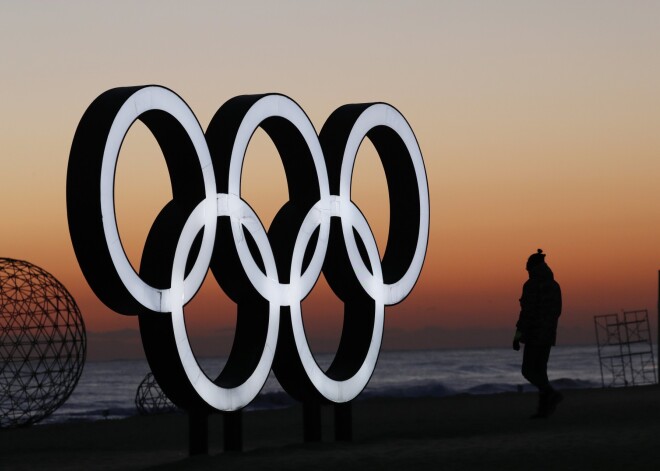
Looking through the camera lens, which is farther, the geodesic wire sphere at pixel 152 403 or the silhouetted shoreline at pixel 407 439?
the geodesic wire sphere at pixel 152 403

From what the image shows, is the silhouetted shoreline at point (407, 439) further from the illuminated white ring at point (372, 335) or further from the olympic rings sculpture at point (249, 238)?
the olympic rings sculpture at point (249, 238)

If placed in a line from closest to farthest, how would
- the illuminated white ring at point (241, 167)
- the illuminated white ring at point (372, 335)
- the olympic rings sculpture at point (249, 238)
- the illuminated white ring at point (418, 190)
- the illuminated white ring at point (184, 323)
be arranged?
the olympic rings sculpture at point (249, 238) → the illuminated white ring at point (184, 323) → the illuminated white ring at point (241, 167) → the illuminated white ring at point (372, 335) → the illuminated white ring at point (418, 190)

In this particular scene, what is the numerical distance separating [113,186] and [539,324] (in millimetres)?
6822

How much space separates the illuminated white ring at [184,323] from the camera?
14914mm

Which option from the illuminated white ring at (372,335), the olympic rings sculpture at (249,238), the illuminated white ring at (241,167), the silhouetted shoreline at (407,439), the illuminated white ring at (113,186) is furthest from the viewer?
the illuminated white ring at (372,335)

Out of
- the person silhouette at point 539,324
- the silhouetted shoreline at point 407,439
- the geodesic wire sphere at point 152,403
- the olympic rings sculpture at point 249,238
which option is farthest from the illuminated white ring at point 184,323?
the geodesic wire sphere at point 152,403

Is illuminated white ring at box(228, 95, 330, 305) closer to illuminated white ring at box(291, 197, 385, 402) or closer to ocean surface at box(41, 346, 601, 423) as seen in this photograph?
illuminated white ring at box(291, 197, 385, 402)

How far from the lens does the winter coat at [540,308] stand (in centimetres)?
1789

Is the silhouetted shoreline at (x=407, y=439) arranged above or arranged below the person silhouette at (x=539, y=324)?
below

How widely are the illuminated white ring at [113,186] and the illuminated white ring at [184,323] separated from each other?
159 millimetres

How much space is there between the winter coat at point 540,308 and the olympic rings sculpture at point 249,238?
2.10m

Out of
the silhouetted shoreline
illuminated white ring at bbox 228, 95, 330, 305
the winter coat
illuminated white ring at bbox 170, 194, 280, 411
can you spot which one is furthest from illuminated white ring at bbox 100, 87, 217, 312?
the winter coat

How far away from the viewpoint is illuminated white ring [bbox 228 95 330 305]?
16094mm

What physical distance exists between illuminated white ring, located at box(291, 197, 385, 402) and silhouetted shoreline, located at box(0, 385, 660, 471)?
2.70 ft
